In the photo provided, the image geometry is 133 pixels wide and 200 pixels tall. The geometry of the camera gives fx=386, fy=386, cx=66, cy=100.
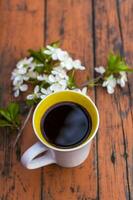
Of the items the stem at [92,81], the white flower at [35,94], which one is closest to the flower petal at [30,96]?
the white flower at [35,94]

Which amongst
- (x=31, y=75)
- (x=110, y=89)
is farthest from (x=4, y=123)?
(x=110, y=89)

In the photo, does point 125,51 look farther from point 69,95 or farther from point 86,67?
point 69,95

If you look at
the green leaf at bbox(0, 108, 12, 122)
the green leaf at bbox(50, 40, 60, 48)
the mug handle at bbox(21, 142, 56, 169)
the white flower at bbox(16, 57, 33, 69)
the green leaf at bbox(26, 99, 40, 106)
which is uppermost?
the green leaf at bbox(50, 40, 60, 48)

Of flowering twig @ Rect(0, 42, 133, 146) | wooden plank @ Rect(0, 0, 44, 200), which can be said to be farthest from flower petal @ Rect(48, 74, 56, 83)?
wooden plank @ Rect(0, 0, 44, 200)

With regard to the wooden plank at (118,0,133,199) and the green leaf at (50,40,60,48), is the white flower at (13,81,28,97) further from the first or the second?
the wooden plank at (118,0,133,199)

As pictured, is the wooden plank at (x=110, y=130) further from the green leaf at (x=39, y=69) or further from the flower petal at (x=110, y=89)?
the green leaf at (x=39, y=69)

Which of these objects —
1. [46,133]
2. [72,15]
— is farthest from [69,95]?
[72,15]

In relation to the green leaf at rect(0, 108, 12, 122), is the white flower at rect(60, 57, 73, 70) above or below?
above

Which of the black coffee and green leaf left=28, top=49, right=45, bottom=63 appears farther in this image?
green leaf left=28, top=49, right=45, bottom=63
